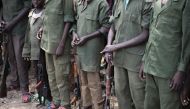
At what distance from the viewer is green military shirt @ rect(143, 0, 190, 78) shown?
343 cm

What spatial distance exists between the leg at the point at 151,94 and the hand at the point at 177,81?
0.89 feet

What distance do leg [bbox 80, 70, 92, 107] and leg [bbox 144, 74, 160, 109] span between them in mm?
1503

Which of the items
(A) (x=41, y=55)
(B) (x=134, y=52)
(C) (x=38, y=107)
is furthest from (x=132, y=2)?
(C) (x=38, y=107)

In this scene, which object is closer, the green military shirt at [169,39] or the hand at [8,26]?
the green military shirt at [169,39]

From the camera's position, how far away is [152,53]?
3.73 metres

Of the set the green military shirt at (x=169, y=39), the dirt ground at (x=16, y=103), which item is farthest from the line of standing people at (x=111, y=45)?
the dirt ground at (x=16, y=103)

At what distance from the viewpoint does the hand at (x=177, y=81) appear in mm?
3482

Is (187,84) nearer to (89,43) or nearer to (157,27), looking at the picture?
(157,27)

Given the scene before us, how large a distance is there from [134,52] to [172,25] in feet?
2.80

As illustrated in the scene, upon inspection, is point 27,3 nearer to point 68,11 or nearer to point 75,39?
point 68,11

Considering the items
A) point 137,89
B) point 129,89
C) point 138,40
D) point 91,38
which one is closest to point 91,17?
point 91,38

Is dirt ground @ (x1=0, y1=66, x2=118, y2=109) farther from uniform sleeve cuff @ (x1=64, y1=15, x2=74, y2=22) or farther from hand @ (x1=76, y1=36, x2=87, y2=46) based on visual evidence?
uniform sleeve cuff @ (x1=64, y1=15, x2=74, y2=22)

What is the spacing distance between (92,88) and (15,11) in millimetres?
2121

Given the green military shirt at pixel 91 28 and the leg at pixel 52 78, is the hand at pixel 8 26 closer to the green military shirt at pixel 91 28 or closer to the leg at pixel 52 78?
the leg at pixel 52 78
